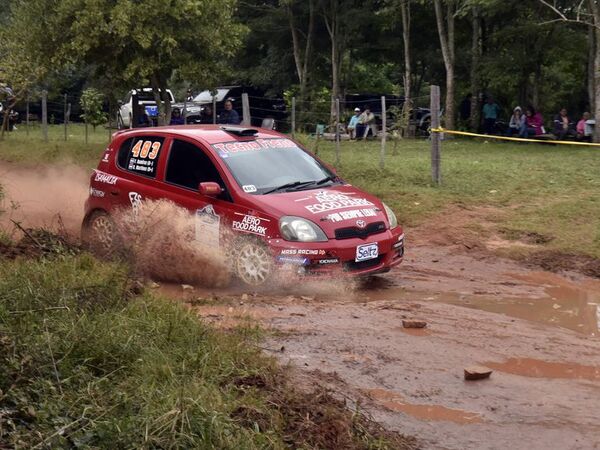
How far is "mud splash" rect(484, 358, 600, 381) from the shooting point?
598cm

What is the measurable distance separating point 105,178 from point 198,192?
1694mm

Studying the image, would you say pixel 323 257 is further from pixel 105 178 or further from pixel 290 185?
pixel 105 178

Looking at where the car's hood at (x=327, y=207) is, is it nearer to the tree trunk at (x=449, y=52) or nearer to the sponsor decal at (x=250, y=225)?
the sponsor decal at (x=250, y=225)

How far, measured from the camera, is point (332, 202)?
8469 millimetres

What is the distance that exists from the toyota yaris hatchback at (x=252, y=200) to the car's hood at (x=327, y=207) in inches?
0.5

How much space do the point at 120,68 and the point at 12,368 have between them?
16.0m

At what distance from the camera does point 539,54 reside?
27938 millimetres

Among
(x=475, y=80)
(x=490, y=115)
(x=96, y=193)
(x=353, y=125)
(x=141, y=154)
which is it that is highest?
(x=475, y=80)

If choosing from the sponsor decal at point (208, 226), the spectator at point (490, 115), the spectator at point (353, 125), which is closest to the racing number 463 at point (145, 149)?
the sponsor decal at point (208, 226)

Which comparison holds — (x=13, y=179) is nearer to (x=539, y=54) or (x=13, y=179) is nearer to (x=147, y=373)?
(x=147, y=373)

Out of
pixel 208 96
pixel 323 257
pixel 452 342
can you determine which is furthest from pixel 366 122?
pixel 452 342

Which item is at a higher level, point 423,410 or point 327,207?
point 327,207

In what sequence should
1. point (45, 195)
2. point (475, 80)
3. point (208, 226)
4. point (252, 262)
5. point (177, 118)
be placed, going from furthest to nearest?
point (475, 80), point (177, 118), point (45, 195), point (208, 226), point (252, 262)

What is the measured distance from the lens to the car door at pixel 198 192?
335 inches
